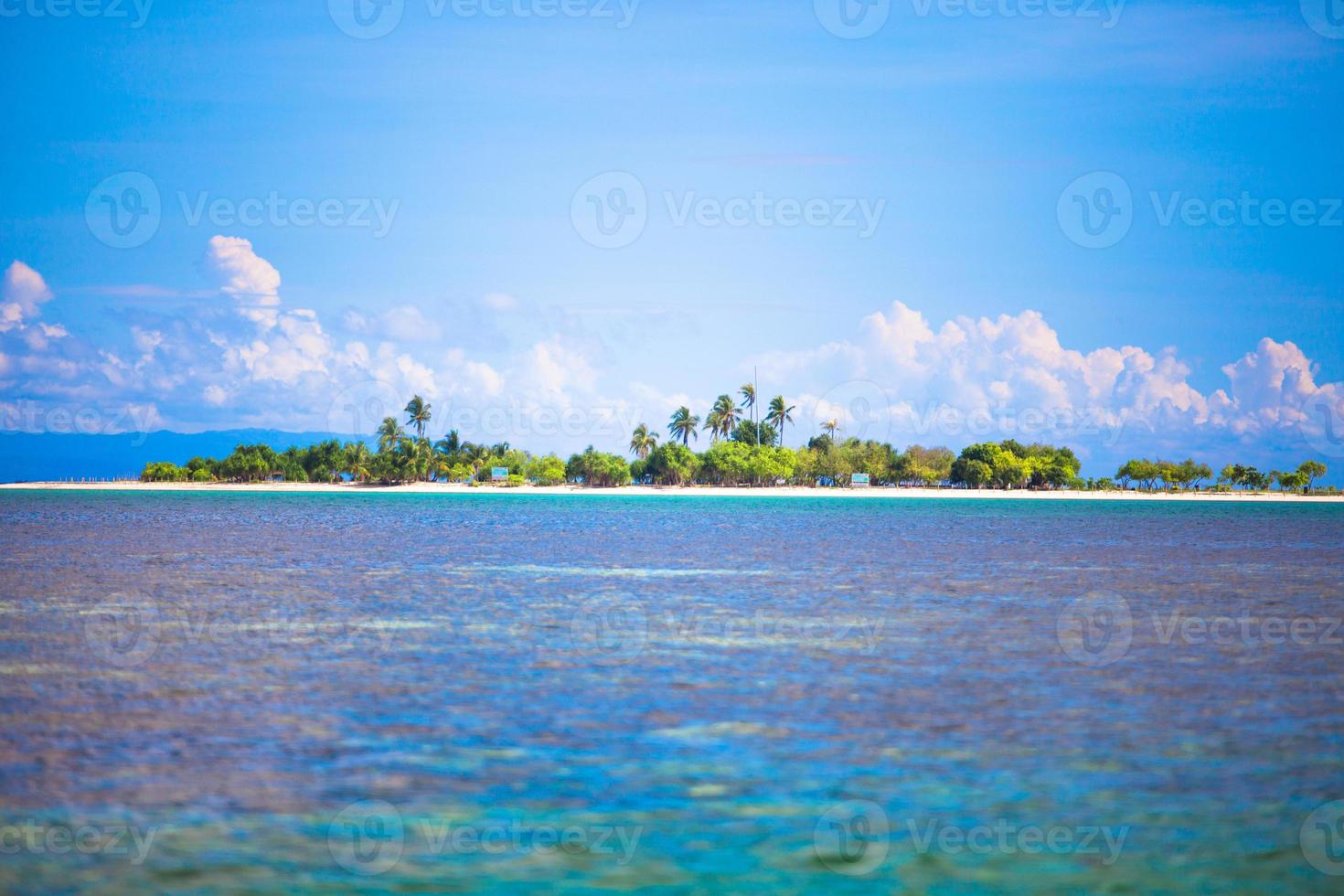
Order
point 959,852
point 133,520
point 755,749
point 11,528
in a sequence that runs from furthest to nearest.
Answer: point 133,520
point 11,528
point 755,749
point 959,852

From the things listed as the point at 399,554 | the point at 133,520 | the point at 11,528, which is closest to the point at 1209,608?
the point at 399,554

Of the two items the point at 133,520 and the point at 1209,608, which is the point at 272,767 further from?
the point at 133,520

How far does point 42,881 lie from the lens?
34.1 feet

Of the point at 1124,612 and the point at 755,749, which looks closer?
the point at 755,749

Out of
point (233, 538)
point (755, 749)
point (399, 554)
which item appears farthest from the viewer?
point (233, 538)

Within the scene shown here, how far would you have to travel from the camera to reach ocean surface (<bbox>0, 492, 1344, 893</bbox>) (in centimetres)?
1108

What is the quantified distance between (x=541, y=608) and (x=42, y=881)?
19927 mm

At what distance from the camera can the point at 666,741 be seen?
15305 mm

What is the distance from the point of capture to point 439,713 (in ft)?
55.4

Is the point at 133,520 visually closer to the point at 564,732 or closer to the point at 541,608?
the point at 541,608

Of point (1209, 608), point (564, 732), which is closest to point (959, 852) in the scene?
point (564, 732)

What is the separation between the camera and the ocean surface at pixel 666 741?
11.1 meters

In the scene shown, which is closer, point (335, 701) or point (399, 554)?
point (335, 701)

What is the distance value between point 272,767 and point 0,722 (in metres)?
5.21
